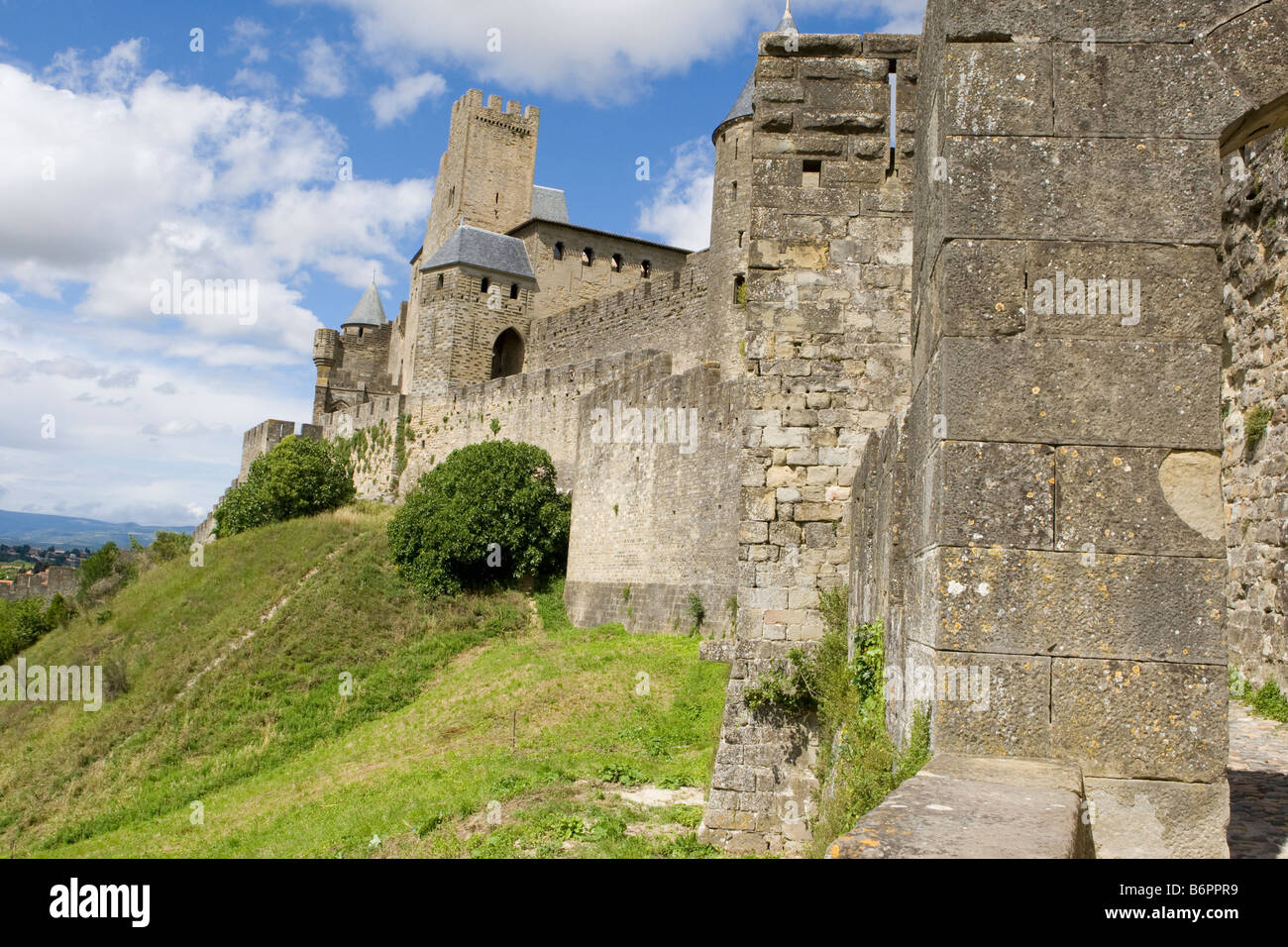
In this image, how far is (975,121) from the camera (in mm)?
3926

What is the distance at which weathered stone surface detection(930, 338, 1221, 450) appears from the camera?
364 cm

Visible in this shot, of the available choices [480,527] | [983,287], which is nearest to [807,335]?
[983,287]

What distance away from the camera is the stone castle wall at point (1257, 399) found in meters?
8.78

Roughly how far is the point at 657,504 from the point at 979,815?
1786 cm

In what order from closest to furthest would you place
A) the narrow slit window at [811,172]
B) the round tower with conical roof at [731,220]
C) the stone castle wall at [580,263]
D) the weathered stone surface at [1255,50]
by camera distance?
the weathered stone surface at [1255,50], the narrow slit window at [811,172], the round tower with conical roof at [731,220], the stone castle wall at [580,263]

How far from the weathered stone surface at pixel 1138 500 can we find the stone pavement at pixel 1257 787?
5.02 ft

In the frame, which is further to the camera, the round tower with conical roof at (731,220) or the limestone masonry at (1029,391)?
the round tower with conical roof at (731,220)

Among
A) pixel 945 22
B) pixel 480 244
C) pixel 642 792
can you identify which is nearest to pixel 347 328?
pixel 480 244

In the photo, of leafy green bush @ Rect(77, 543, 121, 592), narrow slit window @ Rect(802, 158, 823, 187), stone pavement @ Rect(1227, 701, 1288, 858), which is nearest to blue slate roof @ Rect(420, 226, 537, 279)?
leafy green bush @ Rect(77, 543, 121, 592)

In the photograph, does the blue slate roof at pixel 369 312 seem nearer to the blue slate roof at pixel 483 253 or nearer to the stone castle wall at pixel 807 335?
the blue slate roof at pixel 483 253

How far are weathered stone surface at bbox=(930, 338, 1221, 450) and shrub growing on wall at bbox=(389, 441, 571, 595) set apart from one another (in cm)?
2092

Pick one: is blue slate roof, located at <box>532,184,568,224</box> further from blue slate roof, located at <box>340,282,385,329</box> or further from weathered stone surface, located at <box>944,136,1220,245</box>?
weathered stone surface, located at <box>944,136,1220,245</box>

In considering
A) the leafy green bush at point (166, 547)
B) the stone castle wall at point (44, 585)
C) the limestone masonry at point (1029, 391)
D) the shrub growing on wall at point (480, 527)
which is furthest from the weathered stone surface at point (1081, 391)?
the stone castle wall at point (44, 585)
